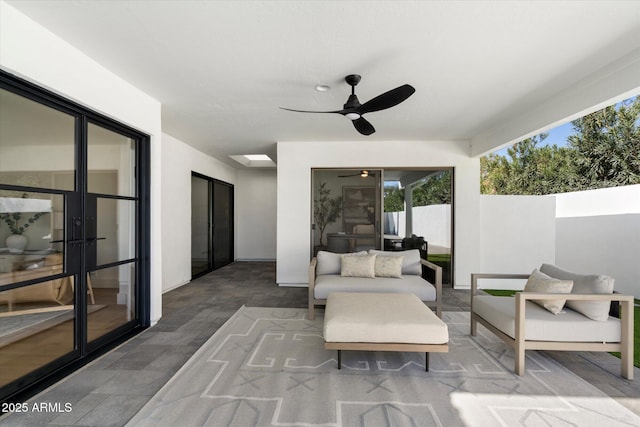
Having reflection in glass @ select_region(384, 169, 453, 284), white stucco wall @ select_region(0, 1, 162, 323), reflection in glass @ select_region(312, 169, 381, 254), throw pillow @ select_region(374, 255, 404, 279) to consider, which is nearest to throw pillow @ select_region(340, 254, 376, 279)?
throw pillow @ select_region(374, 255, 404, 279)

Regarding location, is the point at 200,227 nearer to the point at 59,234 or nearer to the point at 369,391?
the point at 59,234

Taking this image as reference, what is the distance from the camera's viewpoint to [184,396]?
6.61ft

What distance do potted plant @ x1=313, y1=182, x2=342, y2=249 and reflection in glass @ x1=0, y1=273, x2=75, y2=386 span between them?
3.72 meters

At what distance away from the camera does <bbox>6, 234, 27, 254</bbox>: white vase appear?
2016 mm

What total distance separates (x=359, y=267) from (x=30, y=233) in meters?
3.35

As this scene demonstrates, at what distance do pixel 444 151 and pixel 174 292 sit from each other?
5.53 metres

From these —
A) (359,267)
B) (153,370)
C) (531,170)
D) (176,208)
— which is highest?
(531,170)

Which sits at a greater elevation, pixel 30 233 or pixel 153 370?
pixel 30 233

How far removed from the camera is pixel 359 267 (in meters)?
3.93

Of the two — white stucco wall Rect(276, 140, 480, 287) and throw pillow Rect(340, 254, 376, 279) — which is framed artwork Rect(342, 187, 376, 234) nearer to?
white stucco wall Rect(276, 140, 480, 287)

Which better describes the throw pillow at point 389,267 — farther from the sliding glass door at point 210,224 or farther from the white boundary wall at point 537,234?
the sliding glass door at point 210,224

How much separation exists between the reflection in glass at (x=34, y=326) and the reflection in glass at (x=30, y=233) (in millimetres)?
119

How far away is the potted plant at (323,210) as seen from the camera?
214 inches

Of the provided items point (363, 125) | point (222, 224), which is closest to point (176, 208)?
point (222, 224)
